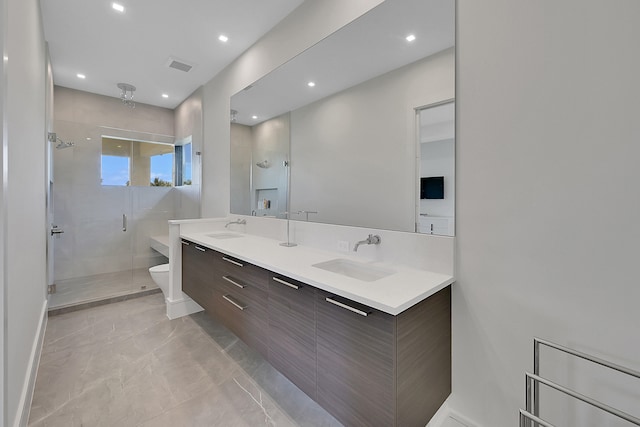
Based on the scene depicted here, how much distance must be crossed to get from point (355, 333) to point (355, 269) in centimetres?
59

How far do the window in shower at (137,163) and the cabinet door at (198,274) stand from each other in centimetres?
196

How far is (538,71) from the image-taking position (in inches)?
46.7

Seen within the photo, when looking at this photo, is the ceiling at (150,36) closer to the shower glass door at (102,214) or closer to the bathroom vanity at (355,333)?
the shower glass door at (102,214)

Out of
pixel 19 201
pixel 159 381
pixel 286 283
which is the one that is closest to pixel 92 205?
pixel 19 201

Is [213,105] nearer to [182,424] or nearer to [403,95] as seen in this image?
[403,95]

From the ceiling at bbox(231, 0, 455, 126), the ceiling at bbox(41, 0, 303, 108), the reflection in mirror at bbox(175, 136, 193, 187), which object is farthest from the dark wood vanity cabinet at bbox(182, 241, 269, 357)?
the ceiling at bbox(41, 0, 303, 108)

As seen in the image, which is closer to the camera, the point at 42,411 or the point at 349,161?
the point at 42,411

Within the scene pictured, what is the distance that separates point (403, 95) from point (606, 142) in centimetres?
95

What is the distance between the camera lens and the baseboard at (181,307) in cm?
291

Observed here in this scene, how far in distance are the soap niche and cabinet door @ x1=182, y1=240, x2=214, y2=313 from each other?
0.67 m

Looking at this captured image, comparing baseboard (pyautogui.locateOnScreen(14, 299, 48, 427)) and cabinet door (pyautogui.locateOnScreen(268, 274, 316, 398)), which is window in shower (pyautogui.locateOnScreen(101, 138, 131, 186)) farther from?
cabinet door (pyautogui.locateOnScreen(268, 274, 316, 398))

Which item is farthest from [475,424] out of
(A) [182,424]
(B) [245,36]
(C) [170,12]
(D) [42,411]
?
(C) [170,12]

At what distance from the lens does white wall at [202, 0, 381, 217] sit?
204 cm

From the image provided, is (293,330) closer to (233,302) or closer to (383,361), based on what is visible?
(383,361)
